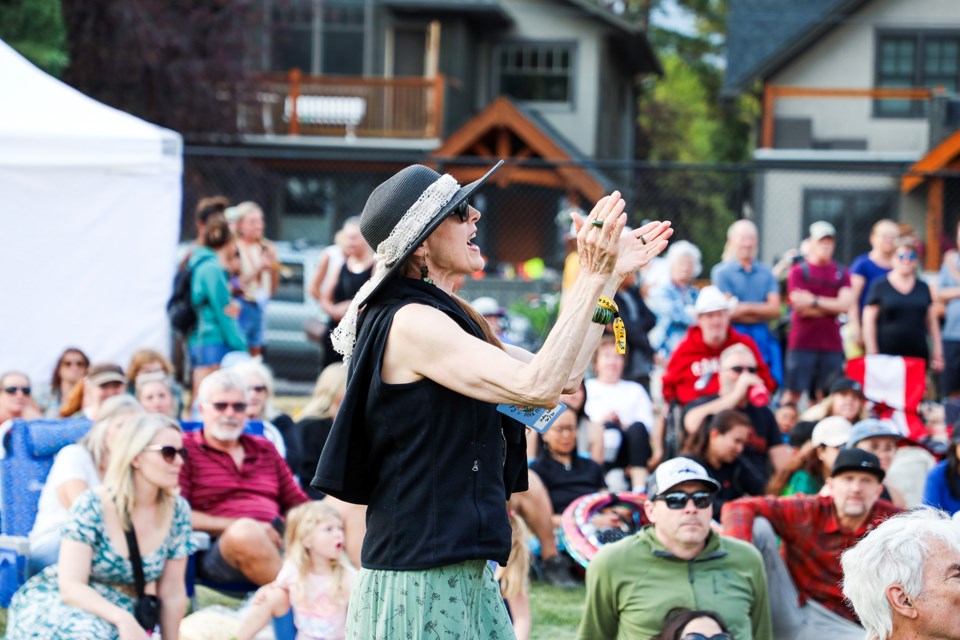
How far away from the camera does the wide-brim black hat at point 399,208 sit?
2.99m

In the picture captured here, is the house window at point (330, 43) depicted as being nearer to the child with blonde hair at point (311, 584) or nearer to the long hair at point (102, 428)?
the long hair at point (102, 428)

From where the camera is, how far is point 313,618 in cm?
593

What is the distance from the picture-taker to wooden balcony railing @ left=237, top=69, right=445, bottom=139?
22156mm

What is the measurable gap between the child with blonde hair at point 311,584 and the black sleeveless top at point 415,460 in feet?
9.74

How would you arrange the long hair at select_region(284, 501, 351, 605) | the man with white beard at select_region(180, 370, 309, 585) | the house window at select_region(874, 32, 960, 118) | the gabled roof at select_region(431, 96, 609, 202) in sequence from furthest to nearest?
the house window at select_region(874, 32, 960, 118)
the gabled roof at select_region(431, 96, 609, 202)
the man with white beard at select_region(180, 370, 309, 585)
the long hair at select_region(284, 501, 351, 605)

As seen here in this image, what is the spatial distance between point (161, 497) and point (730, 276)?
528 centimetres

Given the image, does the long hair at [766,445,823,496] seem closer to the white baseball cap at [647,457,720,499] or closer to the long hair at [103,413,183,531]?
the white baseball cap at [647,457,720,499]

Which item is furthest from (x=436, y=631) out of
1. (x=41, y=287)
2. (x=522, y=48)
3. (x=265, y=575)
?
(x=522, y=48)

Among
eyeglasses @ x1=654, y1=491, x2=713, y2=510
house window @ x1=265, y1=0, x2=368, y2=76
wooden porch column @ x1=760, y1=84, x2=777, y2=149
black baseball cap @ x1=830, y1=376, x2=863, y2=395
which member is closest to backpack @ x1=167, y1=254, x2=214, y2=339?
black baseball cap @ x1=830, y1=376, x2=863, y2=395

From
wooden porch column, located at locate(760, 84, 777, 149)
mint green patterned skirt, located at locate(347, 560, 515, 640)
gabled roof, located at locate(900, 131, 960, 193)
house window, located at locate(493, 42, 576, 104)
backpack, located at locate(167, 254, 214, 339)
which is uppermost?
house window, located at locate(493, 42, 576, 104)

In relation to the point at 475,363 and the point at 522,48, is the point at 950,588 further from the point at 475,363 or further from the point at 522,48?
the point at 522,48

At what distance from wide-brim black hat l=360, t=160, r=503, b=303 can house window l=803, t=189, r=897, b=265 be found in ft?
62.1

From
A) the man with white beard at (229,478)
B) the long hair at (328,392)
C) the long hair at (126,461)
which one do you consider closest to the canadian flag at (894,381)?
the long hair at (328,392)

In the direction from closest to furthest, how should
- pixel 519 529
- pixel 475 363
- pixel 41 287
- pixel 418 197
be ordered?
pixel 475 363, pixel 418 197, pixel 519 529, pixel 41 287
